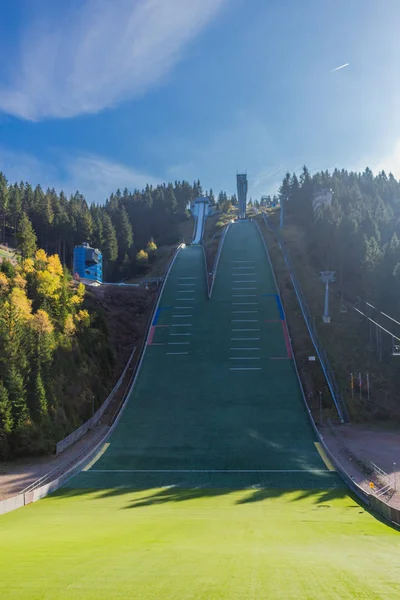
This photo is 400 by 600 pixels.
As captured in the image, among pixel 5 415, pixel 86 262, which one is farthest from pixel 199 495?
pixel 86 262

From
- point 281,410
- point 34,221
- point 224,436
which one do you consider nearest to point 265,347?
point 281,410

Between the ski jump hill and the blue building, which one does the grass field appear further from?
the blue building

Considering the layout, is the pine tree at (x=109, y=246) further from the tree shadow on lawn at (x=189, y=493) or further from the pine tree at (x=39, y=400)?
the tree shadow on lawn at (x=189, y=493)

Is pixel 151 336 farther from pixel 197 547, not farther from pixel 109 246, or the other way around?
pixel 109 246

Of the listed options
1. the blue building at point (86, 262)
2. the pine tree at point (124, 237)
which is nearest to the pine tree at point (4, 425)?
the blue building at point (86, 262)

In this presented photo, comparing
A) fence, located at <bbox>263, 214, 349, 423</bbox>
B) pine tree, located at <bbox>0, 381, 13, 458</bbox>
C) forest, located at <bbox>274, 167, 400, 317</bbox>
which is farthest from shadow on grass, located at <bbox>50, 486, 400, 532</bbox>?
forest, located at <bbox>274, 167, 400, 317</bbox>
